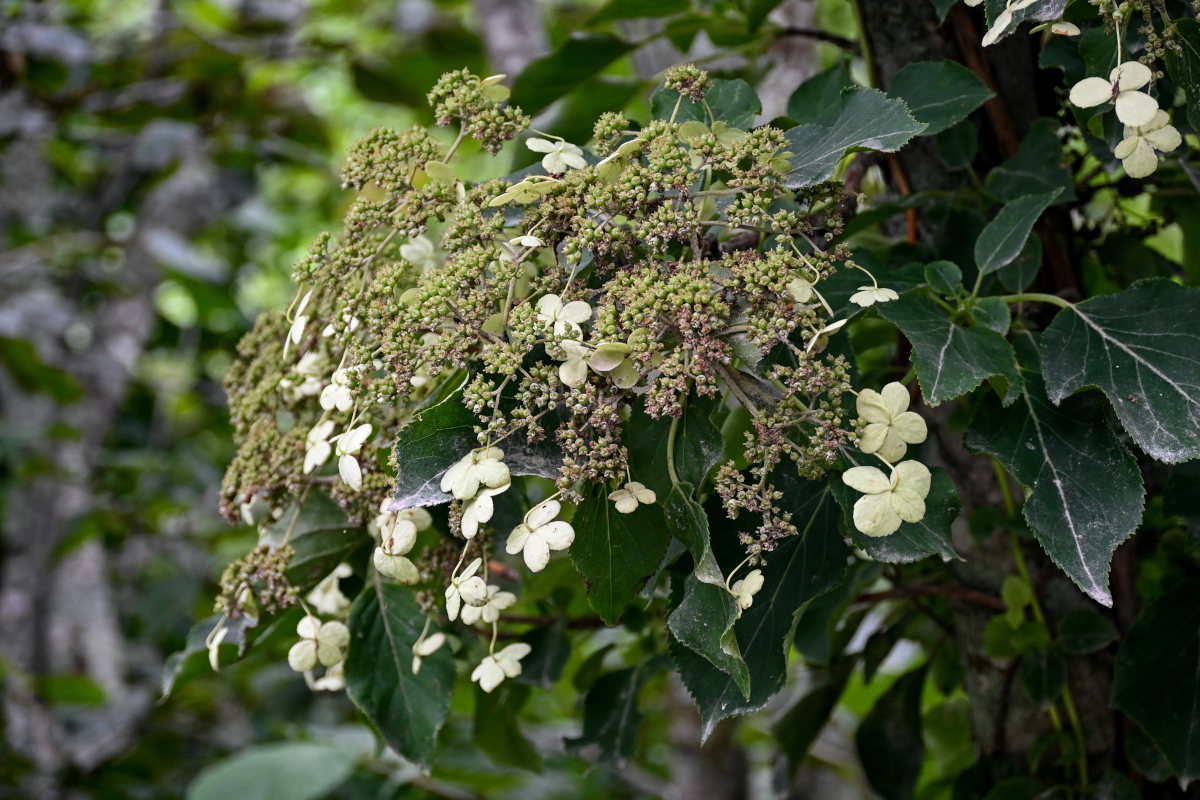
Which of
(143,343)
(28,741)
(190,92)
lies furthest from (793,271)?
(143,343)

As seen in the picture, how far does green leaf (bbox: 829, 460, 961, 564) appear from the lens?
564mm

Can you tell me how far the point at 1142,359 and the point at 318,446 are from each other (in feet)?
1.73

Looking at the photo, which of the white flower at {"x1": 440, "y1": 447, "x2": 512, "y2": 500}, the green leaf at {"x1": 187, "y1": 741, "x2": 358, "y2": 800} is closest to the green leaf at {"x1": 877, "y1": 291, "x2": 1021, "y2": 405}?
the white flower at {"x1": 440, "y1": 447, "x2": 512, "y2": 500}

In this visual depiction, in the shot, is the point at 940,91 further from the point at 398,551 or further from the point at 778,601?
the point at 398,551

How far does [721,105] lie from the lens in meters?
0.69

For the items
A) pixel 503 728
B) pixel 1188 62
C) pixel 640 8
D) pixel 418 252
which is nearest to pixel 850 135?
pixel 1188 62

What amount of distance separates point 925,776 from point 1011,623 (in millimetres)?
1091

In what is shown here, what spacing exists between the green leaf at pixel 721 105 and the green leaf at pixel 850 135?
50mm

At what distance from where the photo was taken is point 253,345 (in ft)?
2.63

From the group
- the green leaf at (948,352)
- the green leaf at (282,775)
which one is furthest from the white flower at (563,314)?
the green leaf at (282,775)

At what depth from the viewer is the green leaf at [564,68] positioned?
1.03 meters

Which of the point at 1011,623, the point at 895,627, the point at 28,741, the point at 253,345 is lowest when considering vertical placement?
the point at 28,741

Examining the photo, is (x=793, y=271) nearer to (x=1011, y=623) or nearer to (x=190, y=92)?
(x=1011, y=623)

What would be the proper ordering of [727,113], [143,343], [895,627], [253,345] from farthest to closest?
[143,343] < [895,627] < [253,345] < [727,113]
